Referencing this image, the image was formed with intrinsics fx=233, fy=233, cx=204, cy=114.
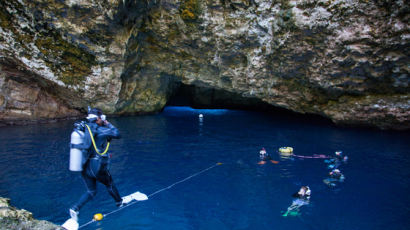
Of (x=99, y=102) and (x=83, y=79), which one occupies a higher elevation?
(x=83, y=79)

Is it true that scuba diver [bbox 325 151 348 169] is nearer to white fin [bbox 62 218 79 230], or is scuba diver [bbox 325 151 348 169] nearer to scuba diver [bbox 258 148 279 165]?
scuba diver [bbox 258 148 279 165]

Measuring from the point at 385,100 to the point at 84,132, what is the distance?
716 inches

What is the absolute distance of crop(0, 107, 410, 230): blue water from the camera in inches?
234

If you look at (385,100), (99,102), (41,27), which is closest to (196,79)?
(99,102)

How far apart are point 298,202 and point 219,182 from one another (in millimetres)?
2703

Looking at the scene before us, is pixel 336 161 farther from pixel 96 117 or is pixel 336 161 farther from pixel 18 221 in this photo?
pixel 18 221

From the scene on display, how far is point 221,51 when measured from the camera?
1747 cm

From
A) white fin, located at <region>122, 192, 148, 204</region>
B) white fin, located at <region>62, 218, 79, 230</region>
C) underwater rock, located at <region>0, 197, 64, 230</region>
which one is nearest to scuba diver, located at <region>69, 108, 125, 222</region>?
white fin, located at <region>62, 218, 79, 230</region>

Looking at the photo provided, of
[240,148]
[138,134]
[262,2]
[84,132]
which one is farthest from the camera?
[138,134]

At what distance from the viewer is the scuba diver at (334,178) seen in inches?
316

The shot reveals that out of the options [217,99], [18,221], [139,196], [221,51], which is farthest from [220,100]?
[18,221]

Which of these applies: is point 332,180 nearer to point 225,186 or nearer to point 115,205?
point 225,186

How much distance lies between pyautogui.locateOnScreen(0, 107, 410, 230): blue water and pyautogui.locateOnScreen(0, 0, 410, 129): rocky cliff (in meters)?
3.95

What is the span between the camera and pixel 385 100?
51.4 ft
